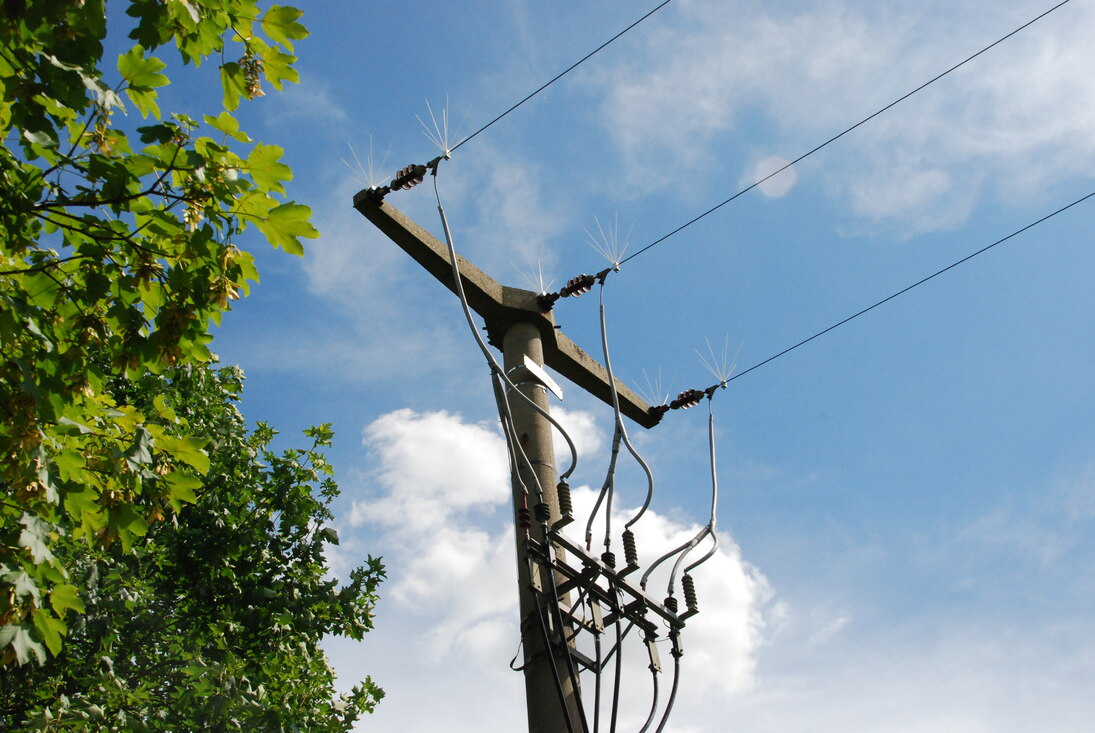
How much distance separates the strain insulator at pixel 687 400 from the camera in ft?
20.0

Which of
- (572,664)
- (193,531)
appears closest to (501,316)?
(572,664)

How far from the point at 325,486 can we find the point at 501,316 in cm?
525

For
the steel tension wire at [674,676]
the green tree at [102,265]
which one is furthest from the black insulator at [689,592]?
the green tree at [102,265]

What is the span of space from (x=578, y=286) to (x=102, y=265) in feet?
9.31

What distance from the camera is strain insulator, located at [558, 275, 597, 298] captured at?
17.6 ft

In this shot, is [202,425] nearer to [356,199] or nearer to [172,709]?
[172,709]

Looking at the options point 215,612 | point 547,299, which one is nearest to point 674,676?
point 547,299

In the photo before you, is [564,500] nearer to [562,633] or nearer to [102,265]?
[562,633]

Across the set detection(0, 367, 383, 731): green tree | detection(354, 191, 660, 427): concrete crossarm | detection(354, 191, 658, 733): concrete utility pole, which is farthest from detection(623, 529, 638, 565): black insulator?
detection(0, 367, 383, 731): green tree

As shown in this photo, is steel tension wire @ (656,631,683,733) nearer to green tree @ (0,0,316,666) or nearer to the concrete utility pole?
the concrete utility pole

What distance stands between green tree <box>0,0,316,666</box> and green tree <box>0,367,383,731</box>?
472 cm

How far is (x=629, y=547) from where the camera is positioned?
14.7 ft

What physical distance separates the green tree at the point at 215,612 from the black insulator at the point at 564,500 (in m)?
4.64

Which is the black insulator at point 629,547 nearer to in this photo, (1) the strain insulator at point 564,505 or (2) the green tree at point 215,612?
(1) the strain insulator at point 564,505
